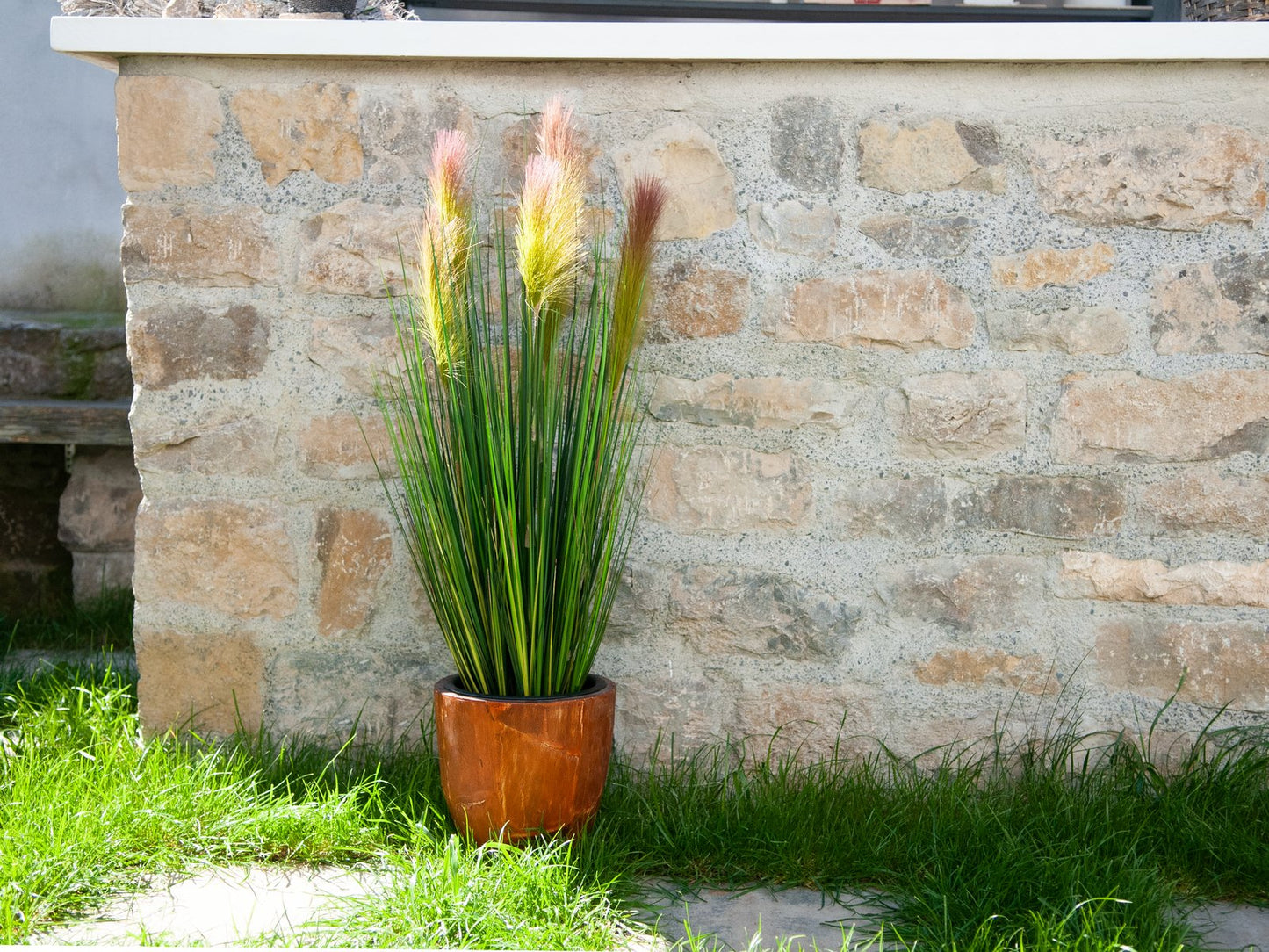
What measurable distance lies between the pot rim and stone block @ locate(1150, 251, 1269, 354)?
4.05ft

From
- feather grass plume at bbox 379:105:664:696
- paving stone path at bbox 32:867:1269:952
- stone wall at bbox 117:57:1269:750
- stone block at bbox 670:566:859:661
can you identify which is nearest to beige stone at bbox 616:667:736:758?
stone wall at bbox 117:57:1269:750

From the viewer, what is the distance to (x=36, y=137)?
3562 mm

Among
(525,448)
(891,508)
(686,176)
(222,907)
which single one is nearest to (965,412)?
(891,508)

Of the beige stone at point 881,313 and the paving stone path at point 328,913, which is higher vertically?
the beige stone at point 881,313

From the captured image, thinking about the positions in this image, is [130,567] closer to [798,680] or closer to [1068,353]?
[798,680]

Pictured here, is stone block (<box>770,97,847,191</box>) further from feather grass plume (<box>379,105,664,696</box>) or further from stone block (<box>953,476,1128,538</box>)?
stone block (<box>953,476,1128,538</box>)

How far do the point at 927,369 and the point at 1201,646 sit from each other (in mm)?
751

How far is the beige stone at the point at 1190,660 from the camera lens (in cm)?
219

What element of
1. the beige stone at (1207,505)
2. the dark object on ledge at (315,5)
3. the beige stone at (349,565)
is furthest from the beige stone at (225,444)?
the beige stone at (1207,505)

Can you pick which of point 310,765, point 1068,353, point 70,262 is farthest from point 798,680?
point 70,262

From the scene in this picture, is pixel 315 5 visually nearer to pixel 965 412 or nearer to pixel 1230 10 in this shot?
pixel 965 412

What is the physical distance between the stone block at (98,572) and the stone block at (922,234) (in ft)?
7.98

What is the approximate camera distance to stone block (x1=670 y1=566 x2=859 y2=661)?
7.34ft

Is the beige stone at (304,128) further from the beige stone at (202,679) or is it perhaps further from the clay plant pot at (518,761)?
the clay plant pot at (518,761)
